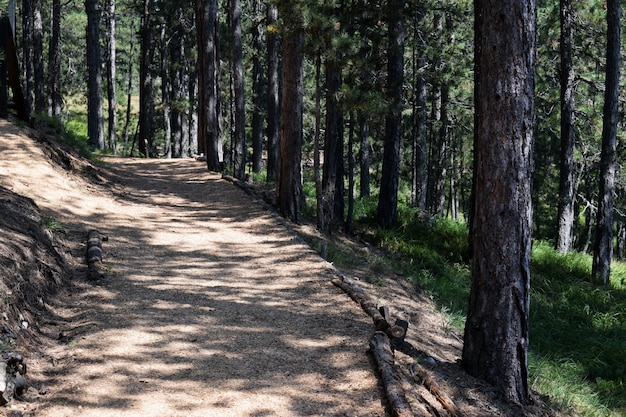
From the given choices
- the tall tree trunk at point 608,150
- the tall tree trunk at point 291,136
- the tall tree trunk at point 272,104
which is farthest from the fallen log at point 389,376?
the tall tree trunk at point 272,104

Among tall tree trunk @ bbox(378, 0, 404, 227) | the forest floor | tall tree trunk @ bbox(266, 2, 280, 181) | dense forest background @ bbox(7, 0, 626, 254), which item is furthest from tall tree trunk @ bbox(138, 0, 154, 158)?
the forest floor

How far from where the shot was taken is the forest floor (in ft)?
15.8

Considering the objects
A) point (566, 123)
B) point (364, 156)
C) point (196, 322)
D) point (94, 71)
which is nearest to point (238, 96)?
point (364, 156)

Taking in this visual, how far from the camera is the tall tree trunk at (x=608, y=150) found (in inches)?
565

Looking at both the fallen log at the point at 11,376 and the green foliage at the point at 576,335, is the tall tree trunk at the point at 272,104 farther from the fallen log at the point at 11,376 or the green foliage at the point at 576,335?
the fallen log at the point at 11,376

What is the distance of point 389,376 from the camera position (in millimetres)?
5020

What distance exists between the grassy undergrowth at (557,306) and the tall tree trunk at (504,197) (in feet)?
4.48

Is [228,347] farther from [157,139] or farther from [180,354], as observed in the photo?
[157,139]

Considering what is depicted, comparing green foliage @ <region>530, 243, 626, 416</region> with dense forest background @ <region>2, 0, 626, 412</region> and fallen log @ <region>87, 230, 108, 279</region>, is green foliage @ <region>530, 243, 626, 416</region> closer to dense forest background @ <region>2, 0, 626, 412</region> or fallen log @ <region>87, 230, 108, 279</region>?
dense forest background @ <region>2, 0, 626, 412</region>

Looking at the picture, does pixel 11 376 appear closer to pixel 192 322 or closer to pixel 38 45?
pixel 192 322

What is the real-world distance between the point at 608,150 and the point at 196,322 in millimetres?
12136

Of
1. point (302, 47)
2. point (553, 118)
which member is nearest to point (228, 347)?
point (302, 47)

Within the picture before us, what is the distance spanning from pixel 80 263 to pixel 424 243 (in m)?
9.08

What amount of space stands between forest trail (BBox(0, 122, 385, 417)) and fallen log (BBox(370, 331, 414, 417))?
0.40 ft
